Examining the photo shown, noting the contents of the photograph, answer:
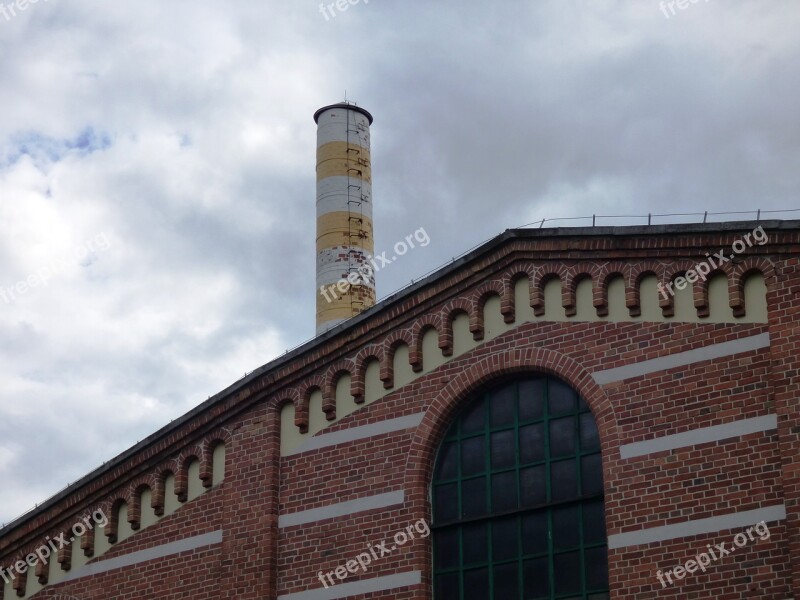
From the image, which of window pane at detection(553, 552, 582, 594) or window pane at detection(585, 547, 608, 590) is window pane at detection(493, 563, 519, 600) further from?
window pane at detection(585, 547, 608, 590)

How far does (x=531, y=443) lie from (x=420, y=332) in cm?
273

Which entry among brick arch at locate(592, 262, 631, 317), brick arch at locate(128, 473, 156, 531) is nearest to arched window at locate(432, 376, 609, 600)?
brick arch at locate(592, 262, 631, 317)

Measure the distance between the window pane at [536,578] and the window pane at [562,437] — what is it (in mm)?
1602

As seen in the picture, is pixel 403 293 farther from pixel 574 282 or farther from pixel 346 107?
pixel 346 107

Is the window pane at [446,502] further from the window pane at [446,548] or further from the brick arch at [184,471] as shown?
the brick arch at [184,471]

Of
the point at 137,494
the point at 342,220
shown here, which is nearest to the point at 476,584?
the point at 137,494

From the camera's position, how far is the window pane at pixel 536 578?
18688 millimetres

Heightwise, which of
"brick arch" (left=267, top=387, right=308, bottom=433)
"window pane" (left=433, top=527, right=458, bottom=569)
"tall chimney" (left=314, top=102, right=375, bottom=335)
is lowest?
"window pane" (left=433, top=527, right=458, bottom=569)

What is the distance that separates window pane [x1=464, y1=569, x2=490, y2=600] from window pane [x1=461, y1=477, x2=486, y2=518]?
34.1 inches

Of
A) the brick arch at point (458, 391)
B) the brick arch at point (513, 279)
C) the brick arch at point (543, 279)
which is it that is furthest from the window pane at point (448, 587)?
the brick arch at point (543, 279)

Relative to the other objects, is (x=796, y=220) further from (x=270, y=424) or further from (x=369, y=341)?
(x=270, y=424)

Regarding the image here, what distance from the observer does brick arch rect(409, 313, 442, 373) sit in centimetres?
2078

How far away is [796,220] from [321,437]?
837cm

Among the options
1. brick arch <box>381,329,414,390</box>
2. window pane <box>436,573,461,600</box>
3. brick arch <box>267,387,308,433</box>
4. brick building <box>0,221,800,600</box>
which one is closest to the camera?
brick building <box>0,221,800,600</box>
